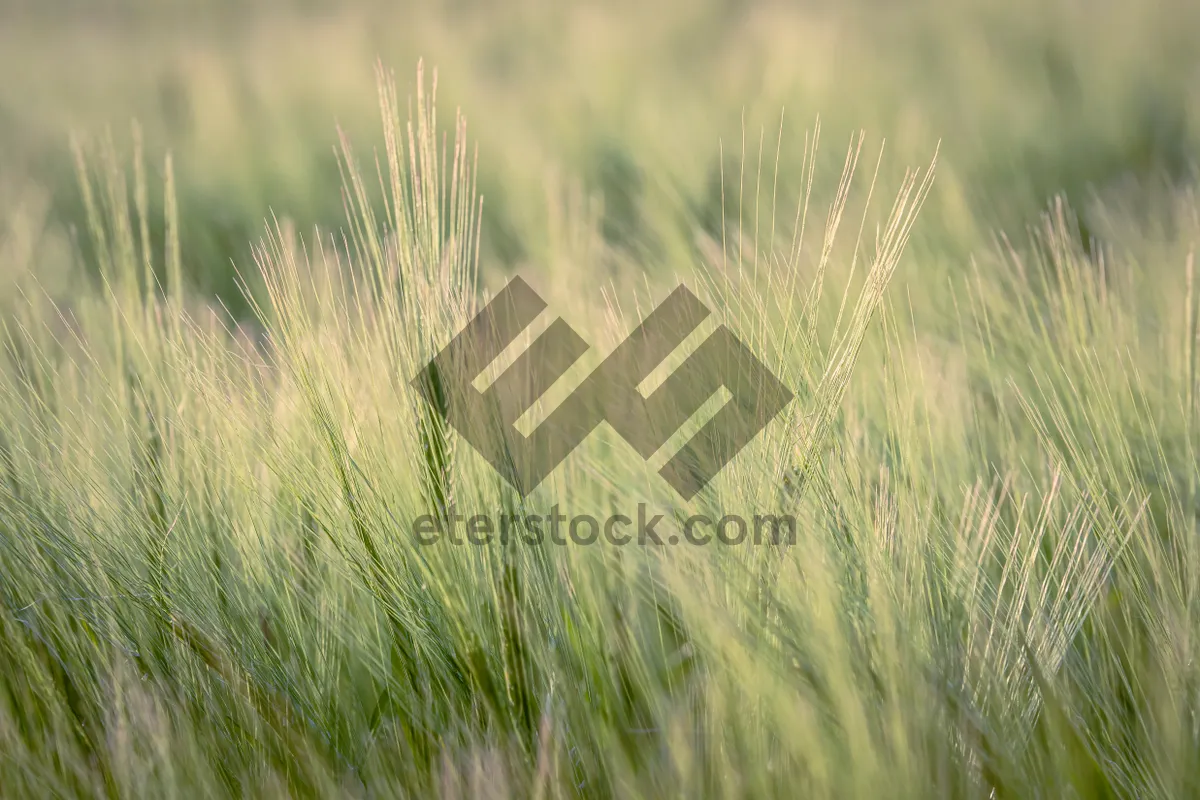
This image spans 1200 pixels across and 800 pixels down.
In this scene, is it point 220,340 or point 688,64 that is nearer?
point 220,340

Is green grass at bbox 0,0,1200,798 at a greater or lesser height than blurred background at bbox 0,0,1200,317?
lesser

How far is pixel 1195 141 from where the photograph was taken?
6.47ft

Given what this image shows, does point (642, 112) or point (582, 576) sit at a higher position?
point (642, 112)

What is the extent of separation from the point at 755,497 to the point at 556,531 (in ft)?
0.58

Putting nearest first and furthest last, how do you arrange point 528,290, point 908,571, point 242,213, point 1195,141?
point 908,571 < point 528,290 < point 1195,141 < point 242,213

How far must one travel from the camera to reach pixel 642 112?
7.87ft

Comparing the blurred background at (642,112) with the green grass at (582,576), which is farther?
the blurred background at (642,112)

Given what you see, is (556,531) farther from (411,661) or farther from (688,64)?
(688,64)

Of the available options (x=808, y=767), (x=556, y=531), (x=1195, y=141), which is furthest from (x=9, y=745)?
(x=1195, y=141)

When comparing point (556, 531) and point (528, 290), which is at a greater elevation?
point (528, 290)

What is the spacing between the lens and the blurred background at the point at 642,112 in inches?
79.4

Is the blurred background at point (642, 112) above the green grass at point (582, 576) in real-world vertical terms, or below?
above

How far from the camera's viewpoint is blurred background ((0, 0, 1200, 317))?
202cm

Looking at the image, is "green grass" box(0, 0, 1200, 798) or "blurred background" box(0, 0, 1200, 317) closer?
"green grass" box(0, 0, 1200, 798)
